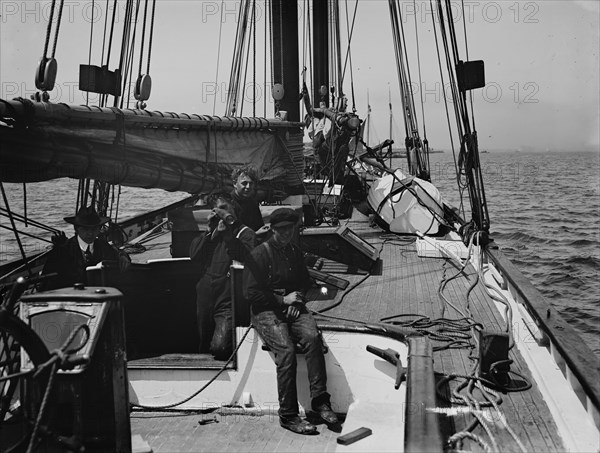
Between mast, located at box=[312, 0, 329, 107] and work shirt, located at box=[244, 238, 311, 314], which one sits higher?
mast, located at box=[312, 0, 329, 107]

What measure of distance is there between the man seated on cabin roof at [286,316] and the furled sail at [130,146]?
102 centimetres

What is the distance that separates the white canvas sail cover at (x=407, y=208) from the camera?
11734 millimetres

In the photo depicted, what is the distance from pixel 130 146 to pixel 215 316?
1670 mm

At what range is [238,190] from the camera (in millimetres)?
5934

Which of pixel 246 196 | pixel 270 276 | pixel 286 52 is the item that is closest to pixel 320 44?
pixel 286 52

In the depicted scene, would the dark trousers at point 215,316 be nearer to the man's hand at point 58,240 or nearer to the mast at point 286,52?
the man's hand at point 58,240

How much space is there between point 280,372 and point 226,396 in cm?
78

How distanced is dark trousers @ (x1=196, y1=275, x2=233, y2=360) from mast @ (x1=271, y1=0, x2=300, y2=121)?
4.54 metres

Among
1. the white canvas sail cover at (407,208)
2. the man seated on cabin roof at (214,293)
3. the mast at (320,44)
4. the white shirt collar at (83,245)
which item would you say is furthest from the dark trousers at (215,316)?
the mast at (320,44)

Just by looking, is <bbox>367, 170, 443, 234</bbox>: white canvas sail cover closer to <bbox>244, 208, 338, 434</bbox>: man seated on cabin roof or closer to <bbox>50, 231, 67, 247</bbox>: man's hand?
<bbox>244, 208, 338, 434</bbox>: man seated on cabin roof

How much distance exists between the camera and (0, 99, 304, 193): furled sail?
3.92m

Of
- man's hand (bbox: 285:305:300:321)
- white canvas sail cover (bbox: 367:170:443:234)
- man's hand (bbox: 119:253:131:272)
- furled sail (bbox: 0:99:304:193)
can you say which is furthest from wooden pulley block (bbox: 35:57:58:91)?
white canvas sail cover (bbox: 367:170:443:234)

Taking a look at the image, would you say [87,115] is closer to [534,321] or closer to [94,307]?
[94,307]

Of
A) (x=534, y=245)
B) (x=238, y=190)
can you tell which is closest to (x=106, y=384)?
(x=238, y=190)
